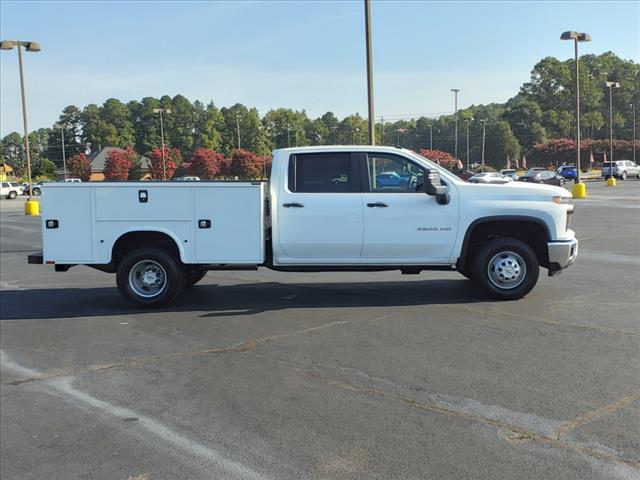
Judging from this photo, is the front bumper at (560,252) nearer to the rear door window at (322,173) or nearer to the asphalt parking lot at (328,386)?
the asphalt parking lot at (328,386)

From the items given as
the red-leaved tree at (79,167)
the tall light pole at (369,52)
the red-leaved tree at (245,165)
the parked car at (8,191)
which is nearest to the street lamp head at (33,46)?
the tall light pole at (369,52)

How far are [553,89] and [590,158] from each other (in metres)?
35.5

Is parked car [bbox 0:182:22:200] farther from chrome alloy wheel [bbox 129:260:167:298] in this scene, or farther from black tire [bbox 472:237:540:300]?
black tire [bbox 472:237:540:300]

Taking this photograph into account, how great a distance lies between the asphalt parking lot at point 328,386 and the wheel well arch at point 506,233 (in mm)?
601

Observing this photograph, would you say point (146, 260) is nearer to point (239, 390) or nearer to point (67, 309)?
point (67, 309)

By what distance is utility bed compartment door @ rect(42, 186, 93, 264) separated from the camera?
315 inches

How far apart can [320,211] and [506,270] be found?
255cm

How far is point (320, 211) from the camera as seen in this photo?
7996 mm

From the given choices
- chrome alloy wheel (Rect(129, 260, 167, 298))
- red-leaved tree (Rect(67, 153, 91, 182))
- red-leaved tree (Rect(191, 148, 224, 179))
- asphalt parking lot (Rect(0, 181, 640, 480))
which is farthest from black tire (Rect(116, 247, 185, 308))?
red-leaved tree (Rect(67, 153, 91, 182))

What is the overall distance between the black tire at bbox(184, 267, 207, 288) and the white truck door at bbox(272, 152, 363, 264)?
1.48 meters

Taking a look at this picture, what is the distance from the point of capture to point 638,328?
21.8ft

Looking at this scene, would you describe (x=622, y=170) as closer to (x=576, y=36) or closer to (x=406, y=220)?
(x=576, y=36)

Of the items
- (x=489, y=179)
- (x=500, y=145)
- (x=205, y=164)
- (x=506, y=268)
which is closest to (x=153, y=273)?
(x=506, y=268)

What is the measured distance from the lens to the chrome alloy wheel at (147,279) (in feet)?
27.2
